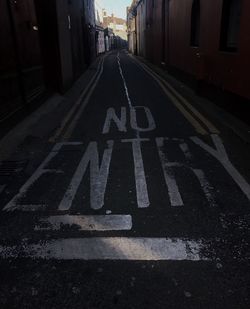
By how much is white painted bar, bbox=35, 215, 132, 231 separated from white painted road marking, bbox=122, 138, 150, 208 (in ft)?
1.52

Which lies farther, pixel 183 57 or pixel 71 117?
pixel 183 57

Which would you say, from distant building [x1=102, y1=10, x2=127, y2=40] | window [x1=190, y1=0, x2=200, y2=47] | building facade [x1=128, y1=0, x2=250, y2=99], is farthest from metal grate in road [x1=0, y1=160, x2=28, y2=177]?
distant building [x1=102, y1=10, x2=127, y2=40]

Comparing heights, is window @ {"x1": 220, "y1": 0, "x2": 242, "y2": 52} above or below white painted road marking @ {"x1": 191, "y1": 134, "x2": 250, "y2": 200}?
above

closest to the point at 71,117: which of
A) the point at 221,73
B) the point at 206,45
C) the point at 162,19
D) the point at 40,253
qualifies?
the point at 221,73

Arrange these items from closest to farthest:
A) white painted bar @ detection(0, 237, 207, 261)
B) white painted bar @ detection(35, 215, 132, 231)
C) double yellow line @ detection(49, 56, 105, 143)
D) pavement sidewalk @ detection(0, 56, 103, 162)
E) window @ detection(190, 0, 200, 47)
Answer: white painted bar @ detection(0, 237, 207, 261) < white painted bar @ detection(35, 215, 132, 231) < pavement sidewalk @ detection(0, 56, 103, 162) < double yellow line @ detection(49, 56, 105, 143) < window @ detection(190, 0, 200, 47)

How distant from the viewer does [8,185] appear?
5.43 metres

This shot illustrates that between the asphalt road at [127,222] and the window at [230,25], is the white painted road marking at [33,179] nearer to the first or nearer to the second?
the asphalt road at [127,222]

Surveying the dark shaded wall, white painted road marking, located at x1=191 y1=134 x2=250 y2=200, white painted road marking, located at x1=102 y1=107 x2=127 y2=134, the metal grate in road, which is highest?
the dark shaded wall

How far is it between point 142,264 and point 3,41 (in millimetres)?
7066

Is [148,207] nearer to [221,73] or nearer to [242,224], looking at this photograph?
[242,224]

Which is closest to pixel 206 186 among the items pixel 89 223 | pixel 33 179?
pixel 89 223

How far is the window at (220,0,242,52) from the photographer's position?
9.83 meters

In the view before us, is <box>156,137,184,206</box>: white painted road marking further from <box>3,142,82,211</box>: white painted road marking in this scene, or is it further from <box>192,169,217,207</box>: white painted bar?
<box>3,142,82,211</box>: white painted road marking

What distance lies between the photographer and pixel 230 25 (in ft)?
33.7
